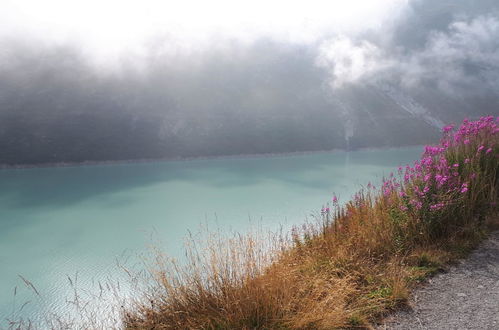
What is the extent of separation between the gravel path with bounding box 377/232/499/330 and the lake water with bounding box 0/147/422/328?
7.15ft

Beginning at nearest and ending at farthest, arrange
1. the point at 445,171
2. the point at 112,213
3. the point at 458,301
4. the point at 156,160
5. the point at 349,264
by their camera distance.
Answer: the point at 458,301 → the point at 349,264 → the point at 445,171 → the point at 112,213 → the point at 156,160

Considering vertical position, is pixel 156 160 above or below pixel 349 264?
below

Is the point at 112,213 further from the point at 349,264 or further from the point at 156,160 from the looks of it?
the point at 156,160

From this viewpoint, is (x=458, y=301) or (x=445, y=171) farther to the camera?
(x=445, y=171)

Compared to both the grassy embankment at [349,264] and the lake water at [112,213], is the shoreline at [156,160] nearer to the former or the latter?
the lake water at [112,213]

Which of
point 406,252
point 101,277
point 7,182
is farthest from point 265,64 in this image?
point 406,252

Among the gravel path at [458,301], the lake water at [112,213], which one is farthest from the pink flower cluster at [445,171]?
the lake water at [112,213]

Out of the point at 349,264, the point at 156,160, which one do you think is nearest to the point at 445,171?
the point at 349,264

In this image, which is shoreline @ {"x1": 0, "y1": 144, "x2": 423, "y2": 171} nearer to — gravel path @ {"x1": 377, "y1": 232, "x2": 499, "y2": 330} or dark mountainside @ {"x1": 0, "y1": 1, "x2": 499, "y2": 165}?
dark mountainside @ {"x1": 0, "y1": 1, "x2": 499, "y2": 165}

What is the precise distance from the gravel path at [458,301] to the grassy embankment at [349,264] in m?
0.13

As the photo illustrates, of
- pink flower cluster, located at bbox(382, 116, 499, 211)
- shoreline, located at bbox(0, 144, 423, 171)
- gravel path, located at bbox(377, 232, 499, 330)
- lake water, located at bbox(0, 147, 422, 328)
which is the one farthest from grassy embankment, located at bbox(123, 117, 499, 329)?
shoreline, located at bbox(0, 144, 423, 171)

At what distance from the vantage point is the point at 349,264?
3656 millimetres

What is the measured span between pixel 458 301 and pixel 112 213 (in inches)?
876

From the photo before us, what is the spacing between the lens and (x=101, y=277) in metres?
10.8
